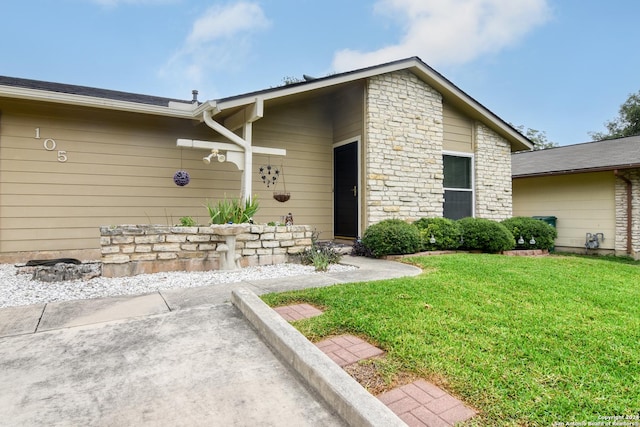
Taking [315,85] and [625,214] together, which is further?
[625,214]

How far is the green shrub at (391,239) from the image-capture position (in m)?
5.88

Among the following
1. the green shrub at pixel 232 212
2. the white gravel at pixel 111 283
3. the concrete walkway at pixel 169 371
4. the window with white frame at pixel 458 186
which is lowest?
the concrete walkway at pixel 169 371

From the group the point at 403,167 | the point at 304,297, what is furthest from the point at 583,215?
the point at 304,297

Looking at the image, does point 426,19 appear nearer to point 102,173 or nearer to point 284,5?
point 284,5

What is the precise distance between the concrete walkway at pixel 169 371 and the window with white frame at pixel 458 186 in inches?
246

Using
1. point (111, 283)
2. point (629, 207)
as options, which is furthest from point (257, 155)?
point (629, 207)

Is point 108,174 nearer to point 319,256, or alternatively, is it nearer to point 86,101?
point 86,101

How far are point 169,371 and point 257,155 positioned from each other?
5.47 meters

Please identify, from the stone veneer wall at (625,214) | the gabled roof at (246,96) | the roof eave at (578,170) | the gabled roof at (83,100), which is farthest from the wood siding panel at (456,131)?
the gabled roof at (83,100)

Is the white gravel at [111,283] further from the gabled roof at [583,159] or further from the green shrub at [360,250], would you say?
the gabled roof at [583,159]

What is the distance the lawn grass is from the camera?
1.56 meters

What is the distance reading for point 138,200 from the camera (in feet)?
20.0

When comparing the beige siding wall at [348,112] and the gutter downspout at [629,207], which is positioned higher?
the beige siding wall at [348,112]

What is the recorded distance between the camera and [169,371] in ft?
6.29
